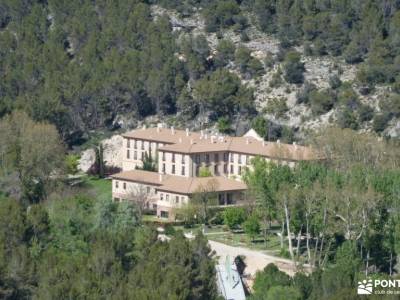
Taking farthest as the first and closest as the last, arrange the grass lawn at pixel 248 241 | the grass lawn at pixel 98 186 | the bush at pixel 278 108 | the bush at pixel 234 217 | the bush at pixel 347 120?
1. the bush at pixel 278 108
2. the bush at pixel 347 120
3. the grass lawn at pixel 98 186
4. the bush at pixel 234 217
5. the grass lawn at pixel 248 241

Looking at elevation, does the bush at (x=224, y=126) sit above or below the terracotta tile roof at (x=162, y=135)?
above

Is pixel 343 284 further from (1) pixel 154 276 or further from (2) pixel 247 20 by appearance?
(2) pixel 247 20

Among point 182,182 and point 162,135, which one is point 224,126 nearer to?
point 162,135

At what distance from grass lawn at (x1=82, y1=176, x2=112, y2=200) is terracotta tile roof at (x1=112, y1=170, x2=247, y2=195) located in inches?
44.0

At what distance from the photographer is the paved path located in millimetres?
62481

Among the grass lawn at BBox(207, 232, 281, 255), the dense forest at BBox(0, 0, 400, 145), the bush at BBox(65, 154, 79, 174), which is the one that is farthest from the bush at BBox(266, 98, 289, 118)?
the grass lawn at BBox(207, 232, 281, 255)

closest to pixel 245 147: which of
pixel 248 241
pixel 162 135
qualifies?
pixel 162 135

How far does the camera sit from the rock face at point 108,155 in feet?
281

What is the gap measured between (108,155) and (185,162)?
30.5ft

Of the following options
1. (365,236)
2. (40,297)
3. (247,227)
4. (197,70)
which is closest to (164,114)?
(197,70)

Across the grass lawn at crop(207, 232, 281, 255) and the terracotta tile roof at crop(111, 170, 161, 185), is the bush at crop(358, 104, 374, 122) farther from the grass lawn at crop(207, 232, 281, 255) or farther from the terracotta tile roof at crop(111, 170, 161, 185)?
the grass lawn at crop(207, 232, 281, 255)

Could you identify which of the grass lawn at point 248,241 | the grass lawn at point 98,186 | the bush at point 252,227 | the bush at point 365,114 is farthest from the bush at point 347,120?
the bush at point 252,227

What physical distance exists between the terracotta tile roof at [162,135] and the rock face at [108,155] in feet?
5.66

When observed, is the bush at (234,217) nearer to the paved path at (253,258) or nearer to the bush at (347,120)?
the paved path at (253,258)
